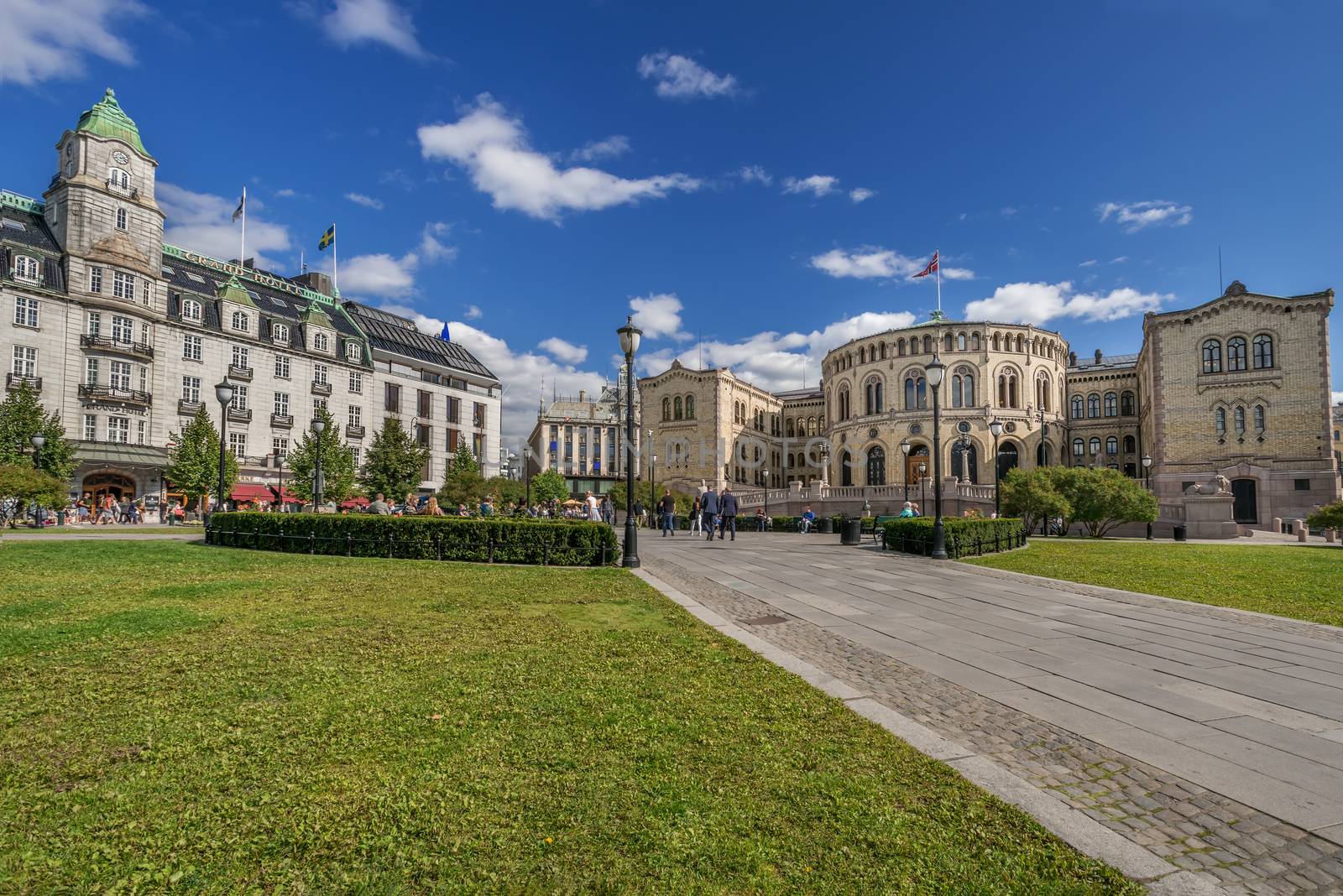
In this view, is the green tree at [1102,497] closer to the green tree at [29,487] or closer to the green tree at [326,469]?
the green tree at [326,469]

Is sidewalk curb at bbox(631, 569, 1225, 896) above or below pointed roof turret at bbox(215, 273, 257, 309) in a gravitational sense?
below

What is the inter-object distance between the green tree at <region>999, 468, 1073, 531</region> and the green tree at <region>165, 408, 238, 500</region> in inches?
1593

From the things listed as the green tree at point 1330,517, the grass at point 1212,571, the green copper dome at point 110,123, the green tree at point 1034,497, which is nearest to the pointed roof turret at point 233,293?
the green copper dome at point 110,123

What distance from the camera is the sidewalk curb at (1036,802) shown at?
2790 millimetres

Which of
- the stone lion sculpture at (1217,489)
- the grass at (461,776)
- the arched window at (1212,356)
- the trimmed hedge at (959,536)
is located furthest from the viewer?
the arched window at (1212,356)

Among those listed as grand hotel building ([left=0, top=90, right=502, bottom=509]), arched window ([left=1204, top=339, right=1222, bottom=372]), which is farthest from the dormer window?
arched window ([left=1204, top=339, right=1222, bottom=372])

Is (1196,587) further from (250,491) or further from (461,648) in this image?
(250,491)

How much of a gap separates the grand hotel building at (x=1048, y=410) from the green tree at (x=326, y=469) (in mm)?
31010

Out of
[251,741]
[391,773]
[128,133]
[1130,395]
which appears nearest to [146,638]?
[251,741]

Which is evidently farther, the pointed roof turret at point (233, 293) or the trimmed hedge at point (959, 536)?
the pointed roof turret at point (233, 293)

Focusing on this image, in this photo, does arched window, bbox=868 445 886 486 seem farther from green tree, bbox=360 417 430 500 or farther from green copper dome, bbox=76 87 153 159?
green copper dome, bbox=76 87 153 159

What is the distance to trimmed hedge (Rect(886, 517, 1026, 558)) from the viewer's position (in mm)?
17469

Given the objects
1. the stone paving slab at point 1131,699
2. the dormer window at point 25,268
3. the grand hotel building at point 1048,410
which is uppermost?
the dormer window at point 25,268

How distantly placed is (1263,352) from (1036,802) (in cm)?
5445
